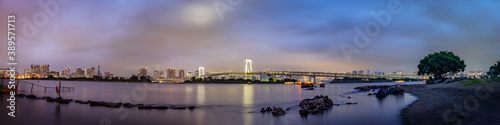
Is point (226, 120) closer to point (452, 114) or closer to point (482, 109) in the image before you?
point (452, 114)

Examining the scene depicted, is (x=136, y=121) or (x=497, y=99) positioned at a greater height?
(x=497, y=99)

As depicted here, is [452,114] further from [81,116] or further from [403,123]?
[81,116]

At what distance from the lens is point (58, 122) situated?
1641cm

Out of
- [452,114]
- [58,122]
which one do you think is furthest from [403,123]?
[58,122]

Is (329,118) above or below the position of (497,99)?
below

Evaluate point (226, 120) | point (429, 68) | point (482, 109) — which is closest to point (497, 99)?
point (482, 109)

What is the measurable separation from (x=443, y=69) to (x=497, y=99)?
55.6 metres

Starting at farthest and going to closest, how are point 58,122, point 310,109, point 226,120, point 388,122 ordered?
point 310,109 → point 226,120 → point 58,122 → point 388,122

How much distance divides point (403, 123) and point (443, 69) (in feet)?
198

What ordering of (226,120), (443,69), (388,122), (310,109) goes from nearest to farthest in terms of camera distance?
(388,122) → (226,120) → (310,109) → (443,69)

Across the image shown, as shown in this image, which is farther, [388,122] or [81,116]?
[81,116]

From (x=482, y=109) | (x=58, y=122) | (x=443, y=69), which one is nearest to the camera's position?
(x=482, y=109)

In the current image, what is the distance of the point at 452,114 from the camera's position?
1436 cm

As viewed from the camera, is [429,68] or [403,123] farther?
[429,68]
